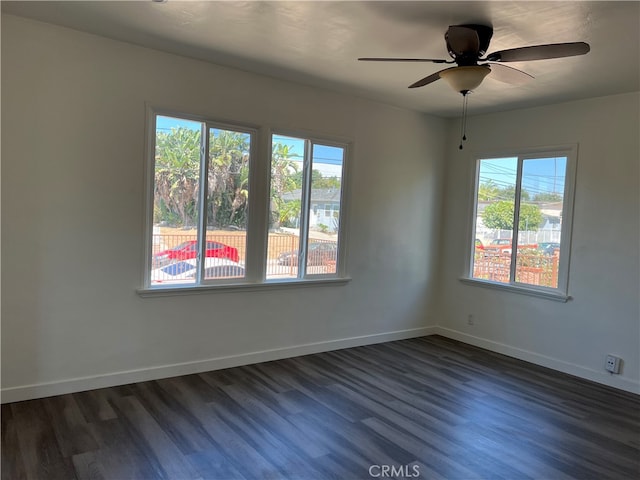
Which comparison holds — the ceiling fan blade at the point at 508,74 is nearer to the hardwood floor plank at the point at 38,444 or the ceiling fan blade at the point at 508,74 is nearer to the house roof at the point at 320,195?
the house roof at the point at 320,195

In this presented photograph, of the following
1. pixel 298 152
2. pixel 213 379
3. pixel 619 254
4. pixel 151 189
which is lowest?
pixel 213 379

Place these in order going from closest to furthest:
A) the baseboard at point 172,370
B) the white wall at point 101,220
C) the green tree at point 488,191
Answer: the white wall at point 101,220
the baseboard at point 172,370
the green tree at point 488,191

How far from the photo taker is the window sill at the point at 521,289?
4.42 meters

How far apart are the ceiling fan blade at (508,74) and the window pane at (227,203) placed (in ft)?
7.07

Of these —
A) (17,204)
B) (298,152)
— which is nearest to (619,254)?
(298,152)

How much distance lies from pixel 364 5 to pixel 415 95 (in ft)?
6.57

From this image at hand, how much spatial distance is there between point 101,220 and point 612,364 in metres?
4.53

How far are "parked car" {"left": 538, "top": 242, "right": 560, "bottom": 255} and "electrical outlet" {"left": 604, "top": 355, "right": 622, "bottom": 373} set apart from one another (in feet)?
3.58

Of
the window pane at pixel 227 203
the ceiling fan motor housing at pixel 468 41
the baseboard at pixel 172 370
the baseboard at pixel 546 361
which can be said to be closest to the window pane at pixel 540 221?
the baseboard at pixel 546 361

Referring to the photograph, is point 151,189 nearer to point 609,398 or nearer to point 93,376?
point 93,376

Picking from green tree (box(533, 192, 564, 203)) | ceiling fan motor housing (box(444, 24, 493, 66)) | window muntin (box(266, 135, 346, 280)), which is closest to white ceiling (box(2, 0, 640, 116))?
ceiling fan motor housing (box(444, 24, 493, 66))

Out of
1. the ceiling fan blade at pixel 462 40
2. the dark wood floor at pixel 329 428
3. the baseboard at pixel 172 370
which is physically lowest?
the dark wood floor at pixel 329 428

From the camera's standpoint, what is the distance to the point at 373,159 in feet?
16.1

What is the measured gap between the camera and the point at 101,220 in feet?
11.1
